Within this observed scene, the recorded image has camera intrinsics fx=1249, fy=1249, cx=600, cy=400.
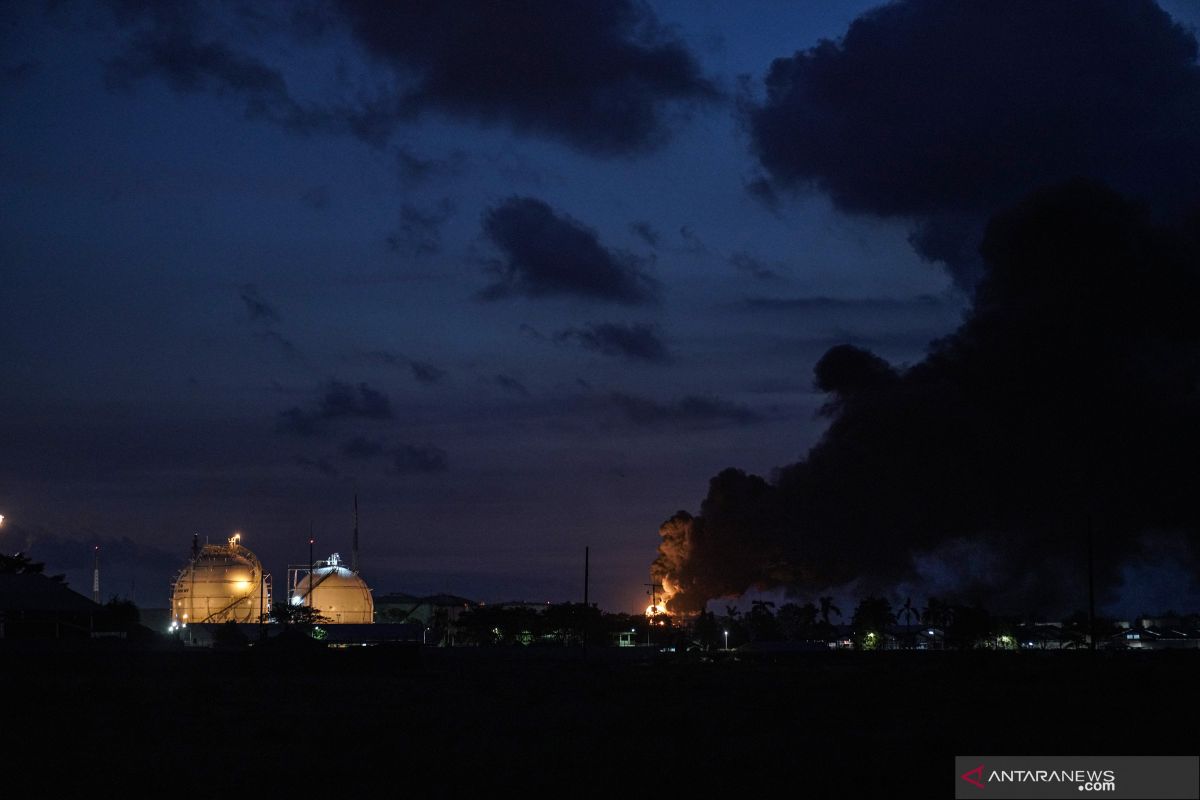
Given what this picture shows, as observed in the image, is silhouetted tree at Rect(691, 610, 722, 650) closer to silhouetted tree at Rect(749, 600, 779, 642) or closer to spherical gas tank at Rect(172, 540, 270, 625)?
silhouetted tree at Rect(749, 600, 779, 642)

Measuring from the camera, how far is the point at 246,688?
53.2 meters

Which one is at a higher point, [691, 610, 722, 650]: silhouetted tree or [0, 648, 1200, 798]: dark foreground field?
[0, 648, 1200, 798]: dark foreground field

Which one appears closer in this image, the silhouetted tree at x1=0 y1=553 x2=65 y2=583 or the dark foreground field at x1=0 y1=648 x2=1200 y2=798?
the dark foreground field at x1=0 y1=648 x2=1200 y2=798

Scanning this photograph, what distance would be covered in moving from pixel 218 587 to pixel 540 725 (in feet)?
366

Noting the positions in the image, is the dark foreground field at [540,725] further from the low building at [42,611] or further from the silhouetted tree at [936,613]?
the silhouetted tree at [936,613]

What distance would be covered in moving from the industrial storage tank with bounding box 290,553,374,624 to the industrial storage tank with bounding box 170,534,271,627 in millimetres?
5349

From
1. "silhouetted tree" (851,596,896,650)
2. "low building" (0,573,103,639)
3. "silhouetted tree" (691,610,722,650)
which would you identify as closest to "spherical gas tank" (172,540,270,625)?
"low building" (0,573,103,639)

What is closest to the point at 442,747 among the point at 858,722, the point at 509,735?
the point at 509,735

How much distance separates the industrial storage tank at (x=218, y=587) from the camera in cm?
13975

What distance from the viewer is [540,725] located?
123ft

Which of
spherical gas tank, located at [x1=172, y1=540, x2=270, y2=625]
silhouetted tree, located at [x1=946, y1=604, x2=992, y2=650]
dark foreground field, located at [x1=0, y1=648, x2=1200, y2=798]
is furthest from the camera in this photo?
spherical gas tank, located at [x1=172, y1=540, x2=270, y2=625]

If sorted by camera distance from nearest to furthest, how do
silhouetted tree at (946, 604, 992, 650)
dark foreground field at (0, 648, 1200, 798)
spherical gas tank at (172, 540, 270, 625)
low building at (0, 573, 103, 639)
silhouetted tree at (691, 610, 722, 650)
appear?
dark foreground field at (0, 648, 1200, 798)
low building at (0, 573, 103, 639)
silhouetted tree at (946, 604, 992, 650)
spherical gas tank at (172, 540, 270, 625)
silhouetted tree at (691, 610, 722, 650)

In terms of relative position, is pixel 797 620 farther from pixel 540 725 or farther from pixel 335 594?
pixel 540 725

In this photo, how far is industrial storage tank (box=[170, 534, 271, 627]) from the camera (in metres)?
140
